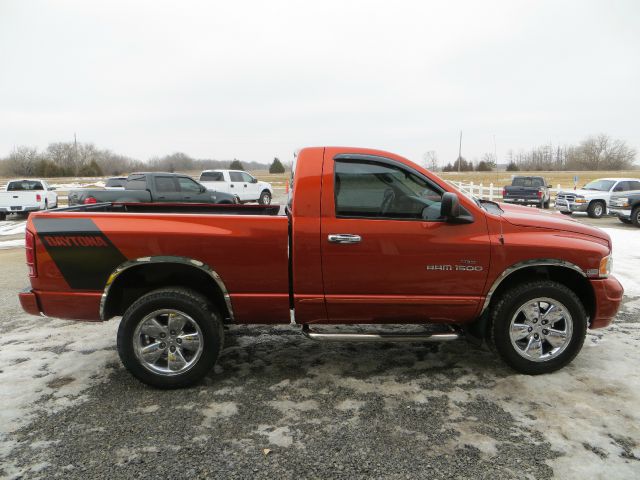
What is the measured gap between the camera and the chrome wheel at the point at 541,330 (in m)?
3.78

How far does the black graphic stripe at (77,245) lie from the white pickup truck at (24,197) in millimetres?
16558

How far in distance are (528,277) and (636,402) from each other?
1.17 m

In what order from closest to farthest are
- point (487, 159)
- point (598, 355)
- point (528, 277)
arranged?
point (528, 277) < point (598, 355) < point (487, 159)

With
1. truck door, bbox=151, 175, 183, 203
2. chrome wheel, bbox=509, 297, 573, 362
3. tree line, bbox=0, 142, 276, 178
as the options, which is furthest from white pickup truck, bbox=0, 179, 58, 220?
tree line, bbox=0, 142, 276, 178

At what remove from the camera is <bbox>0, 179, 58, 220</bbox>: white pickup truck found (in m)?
17.4

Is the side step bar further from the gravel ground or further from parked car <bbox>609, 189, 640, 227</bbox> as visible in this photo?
parked car <bbox>609, 189, 640, 227</bbox>

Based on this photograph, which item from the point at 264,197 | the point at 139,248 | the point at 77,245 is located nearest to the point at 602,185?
the point at 264,197

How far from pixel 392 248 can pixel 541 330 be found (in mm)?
1470

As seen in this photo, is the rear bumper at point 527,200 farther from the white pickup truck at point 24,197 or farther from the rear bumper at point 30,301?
the rear bumper at point 30,301

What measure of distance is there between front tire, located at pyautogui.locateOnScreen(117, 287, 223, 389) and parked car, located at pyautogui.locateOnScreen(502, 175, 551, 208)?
832 inches

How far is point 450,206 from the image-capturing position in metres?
3.47

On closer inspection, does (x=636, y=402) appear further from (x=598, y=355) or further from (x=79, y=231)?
(x=79, y=231)

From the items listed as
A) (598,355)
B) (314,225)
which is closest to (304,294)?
(314,225)

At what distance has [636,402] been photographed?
3385 millimetres
